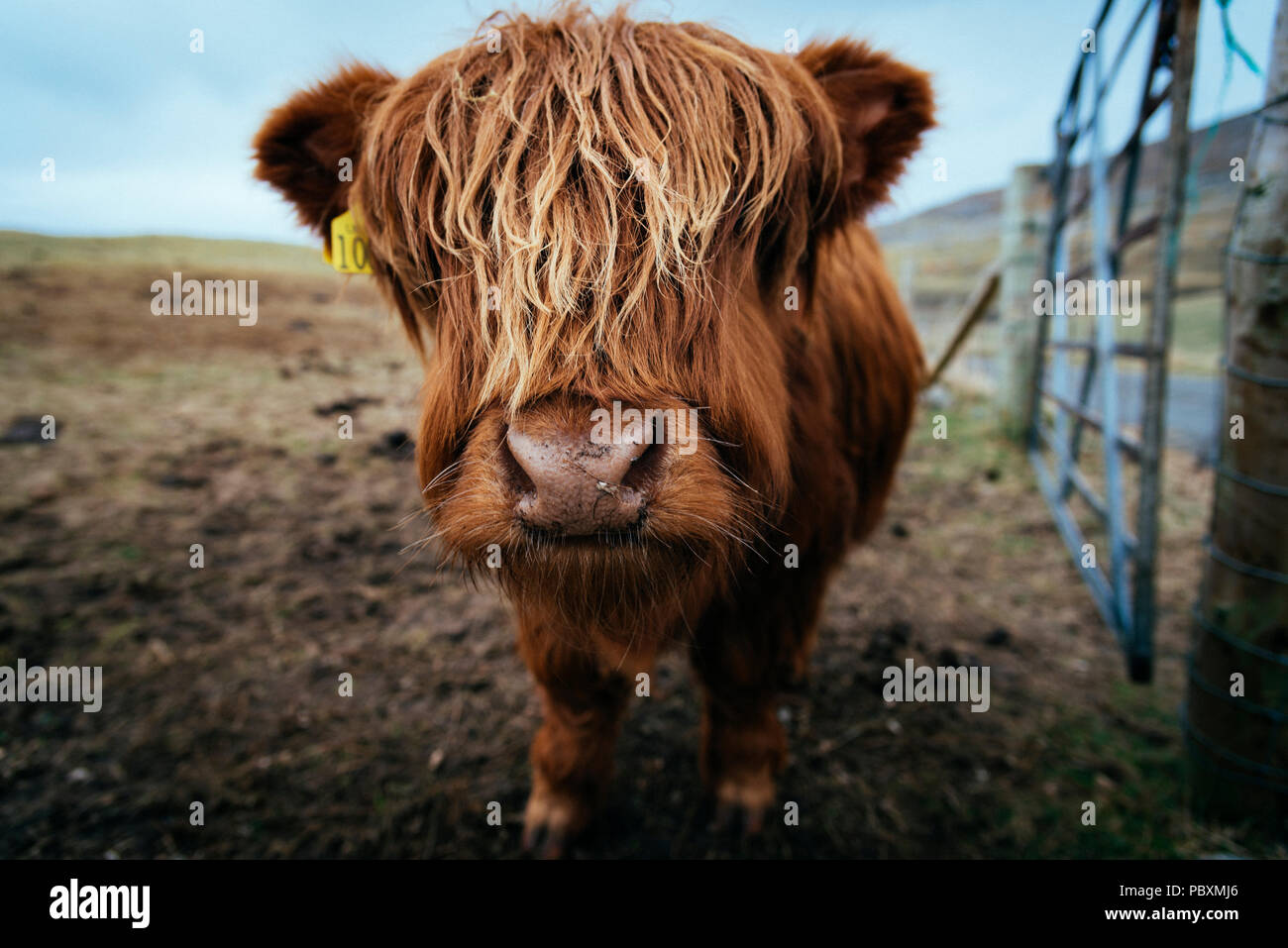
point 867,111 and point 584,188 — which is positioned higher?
point 867,111

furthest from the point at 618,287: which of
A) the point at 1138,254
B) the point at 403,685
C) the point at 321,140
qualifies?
the point at 1138,254

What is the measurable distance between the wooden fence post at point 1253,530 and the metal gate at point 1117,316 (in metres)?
0.54

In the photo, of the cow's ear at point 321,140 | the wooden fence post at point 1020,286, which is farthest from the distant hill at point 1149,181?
the cow's ear at point 321,140

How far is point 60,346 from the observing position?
7.33m

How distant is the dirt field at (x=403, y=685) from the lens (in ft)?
7.74

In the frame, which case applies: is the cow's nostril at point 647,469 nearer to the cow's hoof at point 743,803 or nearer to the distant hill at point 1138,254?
the cow's hoof at point 743,803

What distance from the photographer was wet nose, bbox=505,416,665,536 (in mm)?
1088

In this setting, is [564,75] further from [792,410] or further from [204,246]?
[204,246]

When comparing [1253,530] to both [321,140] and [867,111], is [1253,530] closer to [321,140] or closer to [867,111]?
[867,111]

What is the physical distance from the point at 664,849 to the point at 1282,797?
2.07 m

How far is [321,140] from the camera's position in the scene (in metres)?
1.80

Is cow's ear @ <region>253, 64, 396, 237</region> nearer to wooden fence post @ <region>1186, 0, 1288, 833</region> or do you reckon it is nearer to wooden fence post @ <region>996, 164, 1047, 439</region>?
wooden fence post @ <region>1186, 0, 1288, 833</region>

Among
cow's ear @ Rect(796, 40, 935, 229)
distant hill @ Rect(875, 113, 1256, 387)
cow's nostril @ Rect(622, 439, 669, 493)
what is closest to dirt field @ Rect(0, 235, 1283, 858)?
cow's nostril @ Rect(622, 439, 669, 493)

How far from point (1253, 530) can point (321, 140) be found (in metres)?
3.12
